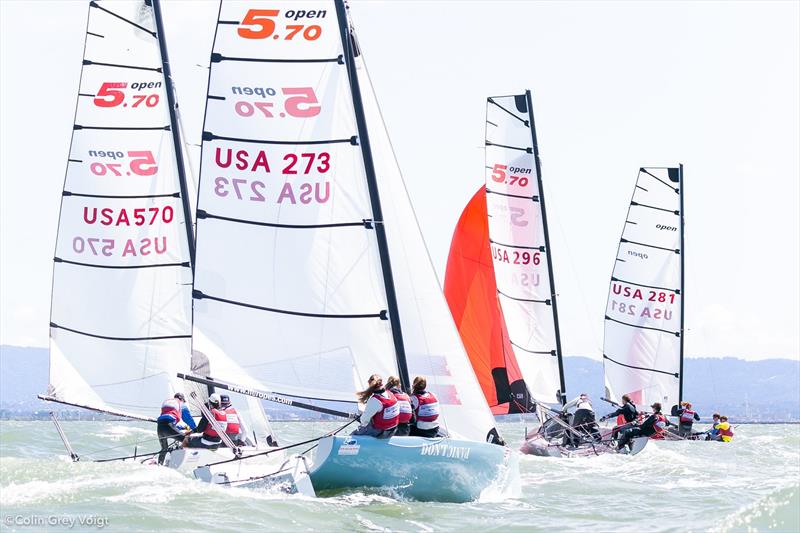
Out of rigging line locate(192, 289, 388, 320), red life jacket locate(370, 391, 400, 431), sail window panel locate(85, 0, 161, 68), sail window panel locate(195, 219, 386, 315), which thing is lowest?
red life jacket locate(370, 391, 400, 431)

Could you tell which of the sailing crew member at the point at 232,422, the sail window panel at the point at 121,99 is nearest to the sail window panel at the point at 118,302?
the sail window panel at the point at 121,99

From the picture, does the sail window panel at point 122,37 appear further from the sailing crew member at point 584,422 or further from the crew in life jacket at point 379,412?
the sailing crew member at point 584,422

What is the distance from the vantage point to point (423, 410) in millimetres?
13328

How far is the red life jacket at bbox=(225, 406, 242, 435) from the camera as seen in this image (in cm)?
1578

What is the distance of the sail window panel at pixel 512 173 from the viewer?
2659 cm

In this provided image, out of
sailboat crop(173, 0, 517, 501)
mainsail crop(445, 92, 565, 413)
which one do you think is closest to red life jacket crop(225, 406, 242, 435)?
sailboat crop(173, 0, 517, 501)

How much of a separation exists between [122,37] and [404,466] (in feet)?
30.1

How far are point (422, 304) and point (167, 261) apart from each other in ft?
19.1

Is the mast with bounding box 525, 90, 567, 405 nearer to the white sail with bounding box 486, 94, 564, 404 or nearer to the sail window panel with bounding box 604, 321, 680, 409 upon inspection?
the white sail with bounding box 486, 94, 564, 404

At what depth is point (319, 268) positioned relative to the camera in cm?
1393

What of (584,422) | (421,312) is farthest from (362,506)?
(584,422)

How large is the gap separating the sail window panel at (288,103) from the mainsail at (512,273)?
482 inches

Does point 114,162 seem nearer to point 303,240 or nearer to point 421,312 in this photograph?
point 303,240

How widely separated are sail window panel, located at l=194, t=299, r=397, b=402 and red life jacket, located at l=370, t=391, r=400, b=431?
3.13 feet
